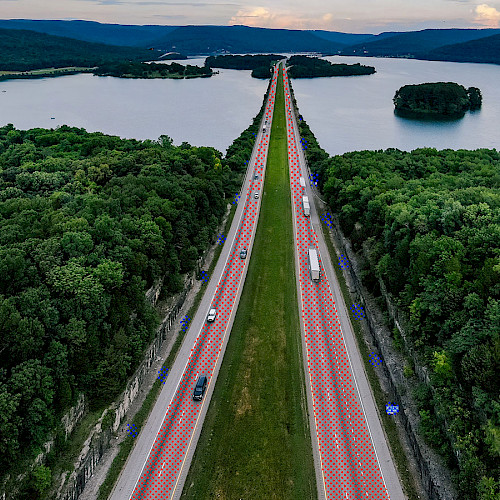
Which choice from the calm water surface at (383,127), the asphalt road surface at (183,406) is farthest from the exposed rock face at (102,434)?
the calm water surface at (383,127)

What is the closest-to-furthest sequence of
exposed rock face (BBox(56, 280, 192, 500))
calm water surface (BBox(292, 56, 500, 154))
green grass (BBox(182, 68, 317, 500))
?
1. exposed rock face (BBox(56, 280, 192, 500))
2. green grass (BBox(182, 68, 317, 500))
3. calm water surface (BBox(292, 56, 500, 154))

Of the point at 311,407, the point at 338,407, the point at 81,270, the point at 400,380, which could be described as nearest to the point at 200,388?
the point at 311,407

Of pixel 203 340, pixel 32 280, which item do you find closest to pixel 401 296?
pixel 203 340

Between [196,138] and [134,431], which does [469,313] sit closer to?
[134,431]

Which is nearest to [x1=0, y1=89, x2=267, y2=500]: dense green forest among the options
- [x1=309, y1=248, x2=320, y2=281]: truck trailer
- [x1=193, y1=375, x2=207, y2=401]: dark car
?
[x1=193, y1=375, x2=207, y2=401]: dark car

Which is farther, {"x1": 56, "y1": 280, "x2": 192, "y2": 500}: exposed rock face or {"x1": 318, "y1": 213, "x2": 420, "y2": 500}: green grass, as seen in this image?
{"x1": 318, "y1": 213, "x2": 420, "y2": 500}: green grass
